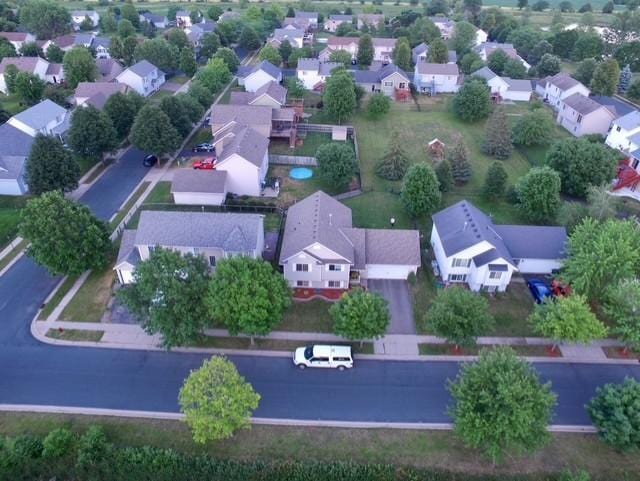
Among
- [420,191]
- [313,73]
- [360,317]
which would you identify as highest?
[360,317]


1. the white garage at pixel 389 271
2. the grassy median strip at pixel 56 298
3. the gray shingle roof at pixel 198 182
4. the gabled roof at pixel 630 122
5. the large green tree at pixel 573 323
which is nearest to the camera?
the large green tree at pixel 573 323

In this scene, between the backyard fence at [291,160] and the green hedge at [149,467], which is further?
the backyard fence at [291,160]

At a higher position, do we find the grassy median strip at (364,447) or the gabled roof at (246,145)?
the gabled roof at (246,145)

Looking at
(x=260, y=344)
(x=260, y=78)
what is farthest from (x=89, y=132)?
(x=260, y=344)

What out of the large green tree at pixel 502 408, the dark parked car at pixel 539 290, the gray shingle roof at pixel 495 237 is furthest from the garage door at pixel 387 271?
the large green tree at pixel 502 408

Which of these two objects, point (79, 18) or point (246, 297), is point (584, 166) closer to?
point (246, 297)

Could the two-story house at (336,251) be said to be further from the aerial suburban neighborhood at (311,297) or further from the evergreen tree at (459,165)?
the evergreen tree at (459,165)

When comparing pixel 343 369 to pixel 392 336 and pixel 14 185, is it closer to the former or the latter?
pixel 392 336
